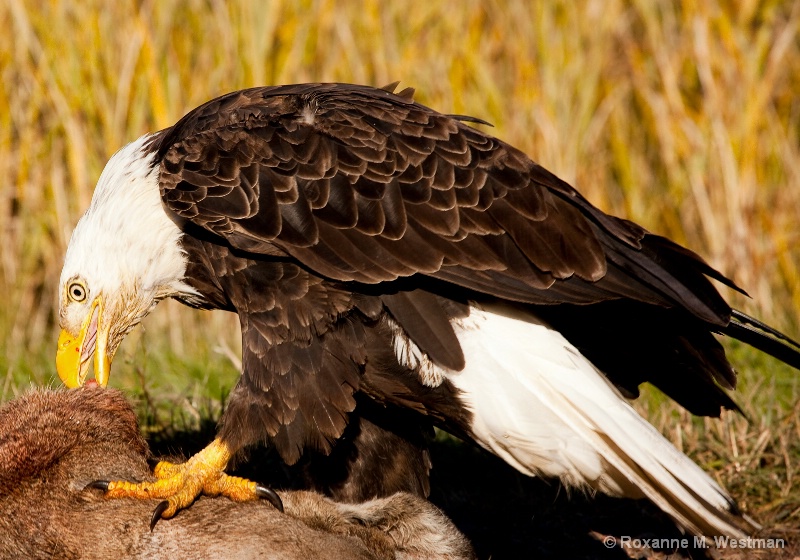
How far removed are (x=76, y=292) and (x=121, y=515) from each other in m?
1.14

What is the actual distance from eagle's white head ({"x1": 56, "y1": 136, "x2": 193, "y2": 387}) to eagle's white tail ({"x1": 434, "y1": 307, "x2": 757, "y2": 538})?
113cm

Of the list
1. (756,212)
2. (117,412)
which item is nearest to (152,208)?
(117,412)

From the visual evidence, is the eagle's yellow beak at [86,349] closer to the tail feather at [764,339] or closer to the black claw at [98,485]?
the black claw at [98,485]

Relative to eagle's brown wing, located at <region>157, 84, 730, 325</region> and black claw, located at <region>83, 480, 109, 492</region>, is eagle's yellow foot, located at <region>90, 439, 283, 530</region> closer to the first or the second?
black claw, located at <region>83, 480, 109, 492</region>

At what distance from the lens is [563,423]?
367cm

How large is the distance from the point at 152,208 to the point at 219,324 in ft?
9.73

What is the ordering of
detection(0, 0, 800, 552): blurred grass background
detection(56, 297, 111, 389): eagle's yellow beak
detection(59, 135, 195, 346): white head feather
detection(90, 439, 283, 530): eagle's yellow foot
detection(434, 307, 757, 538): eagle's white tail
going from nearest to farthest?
1. detection(90, 439, 283, 530): eagle's yellow foot
2. detection(434, 307, 757, 538): eagle's white tail
3. detection(59, 135, 195, 346): white head feather
4. detection(56, 297, 111, 389): eagle's yellow beak
5. detection(0, 0, 800, 552): blurred grass background

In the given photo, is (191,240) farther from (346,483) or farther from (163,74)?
(163,74)

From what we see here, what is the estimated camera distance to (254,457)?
15.5ft

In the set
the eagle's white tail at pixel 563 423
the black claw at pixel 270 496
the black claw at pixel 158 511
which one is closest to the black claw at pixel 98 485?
the black claw at pixel 158 511

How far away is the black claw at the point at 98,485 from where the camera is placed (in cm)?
325

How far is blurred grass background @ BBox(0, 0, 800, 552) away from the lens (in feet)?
21.9

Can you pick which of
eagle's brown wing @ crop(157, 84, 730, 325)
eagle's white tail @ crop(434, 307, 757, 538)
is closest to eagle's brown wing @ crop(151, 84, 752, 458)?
eagle's brown wing @ crop(157, 84, 730, 325)
